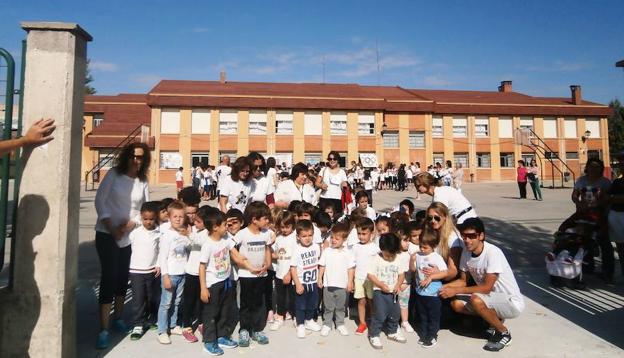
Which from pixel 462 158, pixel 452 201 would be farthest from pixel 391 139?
pixel 452 201

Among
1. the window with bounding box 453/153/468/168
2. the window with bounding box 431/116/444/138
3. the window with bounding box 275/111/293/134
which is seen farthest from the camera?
the window with bounding box 453/153/468/168

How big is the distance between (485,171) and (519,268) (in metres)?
35.6

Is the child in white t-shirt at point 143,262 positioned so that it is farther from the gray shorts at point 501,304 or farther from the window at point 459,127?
the window at point 459,127

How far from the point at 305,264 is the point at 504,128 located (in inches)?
1601

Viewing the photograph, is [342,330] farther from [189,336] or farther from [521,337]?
[521,337]

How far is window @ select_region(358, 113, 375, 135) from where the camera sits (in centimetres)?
3638

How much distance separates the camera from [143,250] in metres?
3.89

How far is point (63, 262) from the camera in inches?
116

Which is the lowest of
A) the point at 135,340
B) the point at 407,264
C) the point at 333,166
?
the point at 135,340

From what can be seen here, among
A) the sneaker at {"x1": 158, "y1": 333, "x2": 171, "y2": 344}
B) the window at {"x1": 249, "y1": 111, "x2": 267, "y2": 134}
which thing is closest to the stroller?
the sneaker at {"x1": 158, "y1": 333, "x2": 171, "y2": 344}

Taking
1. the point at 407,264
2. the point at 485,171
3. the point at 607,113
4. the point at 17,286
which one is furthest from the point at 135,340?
the point at 607,113

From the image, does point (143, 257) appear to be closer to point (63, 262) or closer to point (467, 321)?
point (63, 262)

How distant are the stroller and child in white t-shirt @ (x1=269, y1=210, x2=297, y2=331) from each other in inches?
142

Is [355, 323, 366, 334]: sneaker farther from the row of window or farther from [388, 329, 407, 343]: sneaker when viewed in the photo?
the row of window
